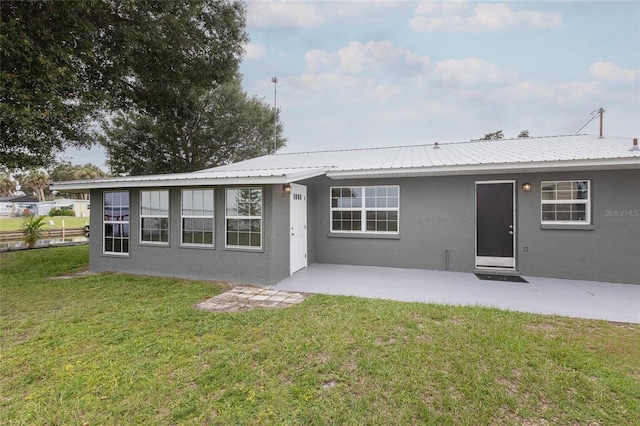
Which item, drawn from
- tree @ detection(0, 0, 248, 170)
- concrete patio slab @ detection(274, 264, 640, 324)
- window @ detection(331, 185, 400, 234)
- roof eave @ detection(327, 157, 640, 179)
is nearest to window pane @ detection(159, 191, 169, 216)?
tree @ detection(0, 0, 248, 170)

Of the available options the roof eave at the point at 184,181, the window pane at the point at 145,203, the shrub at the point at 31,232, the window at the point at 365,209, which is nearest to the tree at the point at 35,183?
the shrub at the point at 31,232

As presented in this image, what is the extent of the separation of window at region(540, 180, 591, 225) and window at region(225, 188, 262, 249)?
665cm

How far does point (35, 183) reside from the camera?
5034cm

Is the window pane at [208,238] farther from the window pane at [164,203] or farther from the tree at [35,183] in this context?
the tree at [35,183]

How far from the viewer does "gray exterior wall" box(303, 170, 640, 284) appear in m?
6.09

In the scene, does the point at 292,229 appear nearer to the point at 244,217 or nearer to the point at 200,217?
the point at 244,217

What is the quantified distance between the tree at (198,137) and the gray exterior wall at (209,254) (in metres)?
10.7

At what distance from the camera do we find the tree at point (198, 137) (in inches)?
666

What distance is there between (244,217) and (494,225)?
688cm

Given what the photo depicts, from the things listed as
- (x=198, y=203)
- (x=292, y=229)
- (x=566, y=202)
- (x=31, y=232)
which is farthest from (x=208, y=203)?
(x=31, y=232)

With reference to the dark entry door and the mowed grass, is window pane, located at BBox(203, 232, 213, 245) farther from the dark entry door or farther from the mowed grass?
the dark entry door

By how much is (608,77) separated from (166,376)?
61.6 ft

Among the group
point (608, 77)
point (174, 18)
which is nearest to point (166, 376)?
point (174, 18)

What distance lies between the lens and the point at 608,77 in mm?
12367
